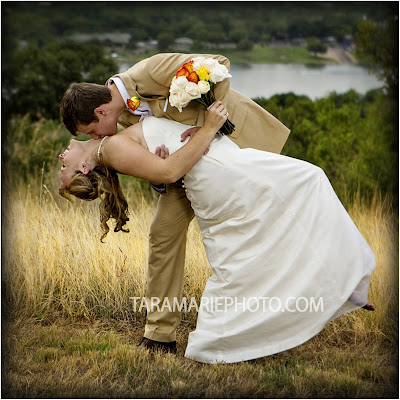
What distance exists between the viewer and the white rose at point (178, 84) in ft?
11.0

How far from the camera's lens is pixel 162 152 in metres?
3.59

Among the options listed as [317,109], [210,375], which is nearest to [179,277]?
[210,375]

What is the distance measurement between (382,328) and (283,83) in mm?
7884

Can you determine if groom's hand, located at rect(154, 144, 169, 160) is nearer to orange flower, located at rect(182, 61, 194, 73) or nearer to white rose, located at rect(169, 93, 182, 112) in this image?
white rose, located at rect(169, 93, 182, 112)

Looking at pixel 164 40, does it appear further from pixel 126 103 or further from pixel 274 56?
pixel 126 103

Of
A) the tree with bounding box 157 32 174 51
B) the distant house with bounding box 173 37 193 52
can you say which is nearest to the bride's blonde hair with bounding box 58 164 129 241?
the tree with bounding box 157 32 174 51

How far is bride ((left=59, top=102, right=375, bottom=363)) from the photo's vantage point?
3475 millimetres

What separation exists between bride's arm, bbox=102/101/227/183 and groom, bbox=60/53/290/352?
0.44 ft

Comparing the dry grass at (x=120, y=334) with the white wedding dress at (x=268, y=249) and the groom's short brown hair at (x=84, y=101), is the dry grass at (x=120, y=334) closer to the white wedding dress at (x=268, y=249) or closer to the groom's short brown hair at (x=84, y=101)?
the white wedding dress at (x=268, y=249)

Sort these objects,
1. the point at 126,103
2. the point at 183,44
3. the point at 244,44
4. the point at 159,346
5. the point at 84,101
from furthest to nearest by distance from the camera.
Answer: the point at 183,44
the point at 244,44
the point at 159,346
the point at 126,103
the point at 84,101

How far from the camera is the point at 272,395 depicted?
3.50 m

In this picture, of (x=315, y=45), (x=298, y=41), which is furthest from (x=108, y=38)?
(x=315, y=45)

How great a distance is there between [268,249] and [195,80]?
1084 mm

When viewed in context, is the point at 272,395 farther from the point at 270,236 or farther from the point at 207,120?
the point at 207,120
